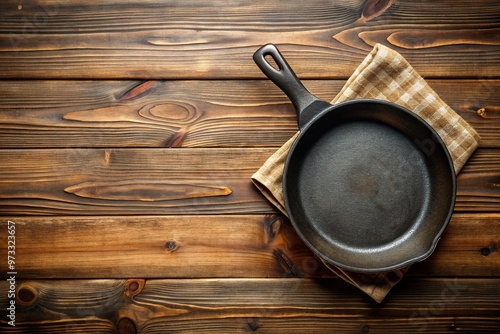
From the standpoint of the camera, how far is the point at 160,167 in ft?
2.71

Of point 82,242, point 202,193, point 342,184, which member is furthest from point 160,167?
point 342,184

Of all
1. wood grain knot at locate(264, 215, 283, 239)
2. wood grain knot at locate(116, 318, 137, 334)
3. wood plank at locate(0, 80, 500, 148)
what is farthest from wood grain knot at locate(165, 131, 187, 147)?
wood grain knot at locate(116, 318, 137, 334)

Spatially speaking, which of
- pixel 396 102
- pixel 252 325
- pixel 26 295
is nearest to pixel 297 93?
pixel 396 102

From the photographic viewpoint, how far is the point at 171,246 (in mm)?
815

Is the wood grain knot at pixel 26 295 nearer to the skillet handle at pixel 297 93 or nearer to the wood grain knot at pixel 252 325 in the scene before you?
the wood grain knot at pixel 252 325

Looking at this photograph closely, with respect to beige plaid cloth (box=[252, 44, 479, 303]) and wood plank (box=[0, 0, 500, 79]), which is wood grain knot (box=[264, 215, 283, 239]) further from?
wood plank (box=[0, 0, 500, 79])

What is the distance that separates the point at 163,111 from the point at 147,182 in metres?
0.13

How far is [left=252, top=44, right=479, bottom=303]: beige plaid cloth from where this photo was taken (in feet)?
2.58

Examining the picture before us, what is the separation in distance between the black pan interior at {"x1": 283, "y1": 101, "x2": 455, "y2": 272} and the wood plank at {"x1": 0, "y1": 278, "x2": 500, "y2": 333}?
77 millimetres

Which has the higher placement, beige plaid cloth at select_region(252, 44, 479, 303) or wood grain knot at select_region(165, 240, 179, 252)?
beige plaid cloth at select_region(252, 44, 479, 303)

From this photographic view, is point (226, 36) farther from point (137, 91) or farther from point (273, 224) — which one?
point (273, 224)

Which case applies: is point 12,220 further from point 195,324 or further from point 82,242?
point 195,324

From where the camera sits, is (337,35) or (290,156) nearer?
(290,156)

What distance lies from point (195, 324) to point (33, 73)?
1.75ft
